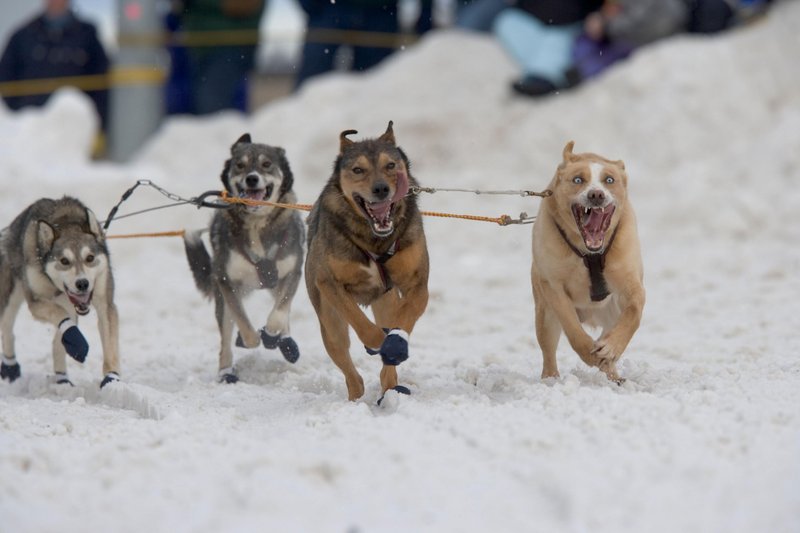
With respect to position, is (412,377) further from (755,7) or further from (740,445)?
(755,7)

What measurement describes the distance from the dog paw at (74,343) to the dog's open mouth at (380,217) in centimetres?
153

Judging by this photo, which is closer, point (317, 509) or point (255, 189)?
point (317, 509)

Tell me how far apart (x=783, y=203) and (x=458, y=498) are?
23.0ft

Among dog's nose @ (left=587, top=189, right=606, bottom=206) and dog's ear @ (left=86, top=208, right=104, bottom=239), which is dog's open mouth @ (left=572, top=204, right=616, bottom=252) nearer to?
dog's nose @ (left=587, top=189, right=606, bottom=206)

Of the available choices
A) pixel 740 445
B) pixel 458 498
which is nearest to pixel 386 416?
pixel 458 498

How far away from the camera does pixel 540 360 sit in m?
6.16

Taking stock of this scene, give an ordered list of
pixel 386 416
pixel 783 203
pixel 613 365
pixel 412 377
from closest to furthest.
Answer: pixel 386 416, pixel 613 365, pixel 412 377, pixel 783 203

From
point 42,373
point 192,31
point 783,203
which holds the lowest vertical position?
point 42,373

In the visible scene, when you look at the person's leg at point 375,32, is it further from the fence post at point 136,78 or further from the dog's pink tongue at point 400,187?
the dog's pink tongue at point 400,187

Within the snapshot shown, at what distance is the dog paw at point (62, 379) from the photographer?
581 cm

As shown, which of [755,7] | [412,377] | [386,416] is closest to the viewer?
[386,416]

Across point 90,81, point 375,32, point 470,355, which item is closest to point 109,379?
point 470,355

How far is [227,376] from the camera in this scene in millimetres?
5918

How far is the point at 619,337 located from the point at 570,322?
0.73 ft
